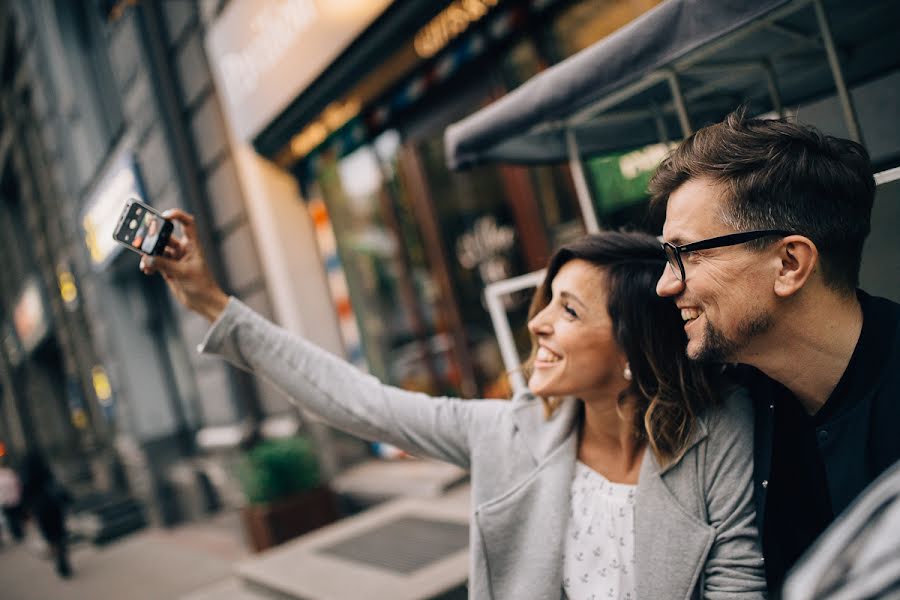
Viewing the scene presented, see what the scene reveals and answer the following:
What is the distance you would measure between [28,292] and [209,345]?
17.5m

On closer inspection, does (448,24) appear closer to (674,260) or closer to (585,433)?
(585,433)

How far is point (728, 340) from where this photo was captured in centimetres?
159

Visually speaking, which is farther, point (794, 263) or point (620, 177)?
point (620, 177)

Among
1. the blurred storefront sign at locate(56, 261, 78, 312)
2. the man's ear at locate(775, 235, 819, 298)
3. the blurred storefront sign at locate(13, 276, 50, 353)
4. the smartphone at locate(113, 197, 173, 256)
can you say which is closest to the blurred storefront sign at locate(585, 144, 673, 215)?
the man's ear at locate(775, 235, 819, 298)

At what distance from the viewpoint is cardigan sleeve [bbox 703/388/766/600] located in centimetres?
166

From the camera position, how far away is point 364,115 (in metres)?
6.57

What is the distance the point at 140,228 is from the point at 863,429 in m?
1.93

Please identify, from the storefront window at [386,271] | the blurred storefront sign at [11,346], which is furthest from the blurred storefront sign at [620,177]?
the blurred storefront sign at [11,346]

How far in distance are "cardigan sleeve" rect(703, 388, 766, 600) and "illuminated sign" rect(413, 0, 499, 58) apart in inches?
158

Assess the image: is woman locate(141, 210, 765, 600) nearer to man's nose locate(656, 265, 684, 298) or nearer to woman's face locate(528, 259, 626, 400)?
woman's face locate(528, 259, 626, 400)

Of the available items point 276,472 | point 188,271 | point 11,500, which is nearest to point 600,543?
point 188,271

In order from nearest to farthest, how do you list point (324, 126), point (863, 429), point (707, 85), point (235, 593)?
point (863, 429) < point (707, 85) < point (235, 593) < point (324, 126)

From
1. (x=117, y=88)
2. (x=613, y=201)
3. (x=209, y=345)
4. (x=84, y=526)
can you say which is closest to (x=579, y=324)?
(x=209, y=345)

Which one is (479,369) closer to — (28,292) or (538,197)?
(538,197)
